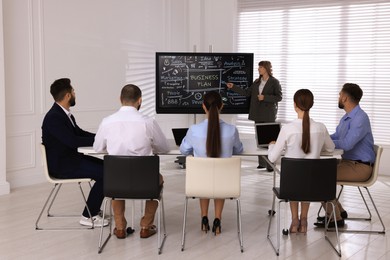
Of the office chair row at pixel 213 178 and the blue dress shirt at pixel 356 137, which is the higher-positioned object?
the blue dress shirt at pixel 356 137

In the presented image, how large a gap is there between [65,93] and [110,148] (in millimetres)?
820

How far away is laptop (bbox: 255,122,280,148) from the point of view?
4.48 meters

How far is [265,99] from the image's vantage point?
23.7 ft

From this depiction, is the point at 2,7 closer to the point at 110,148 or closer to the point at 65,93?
the point at 65,93

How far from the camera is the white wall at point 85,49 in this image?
616 centimetres

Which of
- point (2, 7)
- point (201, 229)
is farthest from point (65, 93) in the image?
point (2, 7)

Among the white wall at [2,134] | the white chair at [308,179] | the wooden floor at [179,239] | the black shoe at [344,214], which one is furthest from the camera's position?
the white wall at [2,134]

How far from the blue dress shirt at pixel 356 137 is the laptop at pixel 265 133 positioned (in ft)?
1.66

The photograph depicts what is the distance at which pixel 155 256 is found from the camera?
386cm

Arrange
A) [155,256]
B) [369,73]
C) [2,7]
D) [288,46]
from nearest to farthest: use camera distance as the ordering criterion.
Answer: [155,256]
[2,7]
[369,73]
[288,46]

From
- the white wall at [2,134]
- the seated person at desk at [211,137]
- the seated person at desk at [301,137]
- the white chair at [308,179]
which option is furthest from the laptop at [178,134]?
the white wall at [2,134]

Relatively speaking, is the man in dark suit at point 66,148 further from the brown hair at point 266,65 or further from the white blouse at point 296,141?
the brown hair at point 266,65

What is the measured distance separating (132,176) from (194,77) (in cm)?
363

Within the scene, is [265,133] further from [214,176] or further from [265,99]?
[265,99]
